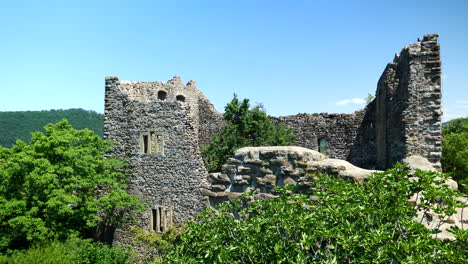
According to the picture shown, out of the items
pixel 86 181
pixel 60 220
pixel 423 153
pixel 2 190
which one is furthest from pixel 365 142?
pixel 2 190

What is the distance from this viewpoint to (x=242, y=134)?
18391 mm

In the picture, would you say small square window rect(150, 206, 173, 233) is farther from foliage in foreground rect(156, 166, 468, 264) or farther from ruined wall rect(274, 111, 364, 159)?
ruined wall rect(274, 111, 364, 159)

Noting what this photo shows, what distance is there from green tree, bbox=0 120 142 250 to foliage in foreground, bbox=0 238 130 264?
1.28 feet

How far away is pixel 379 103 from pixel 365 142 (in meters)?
3.49

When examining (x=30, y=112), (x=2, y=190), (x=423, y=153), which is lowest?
(x=2, y=190)

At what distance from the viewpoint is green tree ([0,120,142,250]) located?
43.4 ft

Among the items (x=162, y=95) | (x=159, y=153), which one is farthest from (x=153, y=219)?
(x=162, y=95)

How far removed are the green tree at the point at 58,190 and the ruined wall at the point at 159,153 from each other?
1.97ft

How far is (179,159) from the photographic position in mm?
14000

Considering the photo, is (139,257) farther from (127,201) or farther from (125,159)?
(125,159)

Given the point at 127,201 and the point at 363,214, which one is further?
the point at 127,201

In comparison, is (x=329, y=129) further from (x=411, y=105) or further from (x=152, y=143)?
(x=152, y=143)

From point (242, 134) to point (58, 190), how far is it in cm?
892

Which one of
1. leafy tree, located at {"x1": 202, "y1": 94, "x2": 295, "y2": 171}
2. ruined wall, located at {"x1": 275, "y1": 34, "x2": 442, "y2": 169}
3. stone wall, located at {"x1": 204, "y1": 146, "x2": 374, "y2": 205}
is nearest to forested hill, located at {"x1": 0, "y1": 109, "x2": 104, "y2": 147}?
leafy tree, located at {"x1": 202, "y1": 94, "x2": 295, "y2": 171}
